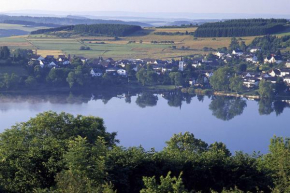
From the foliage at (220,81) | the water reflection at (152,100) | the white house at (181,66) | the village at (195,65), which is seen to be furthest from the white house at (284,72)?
the white house at (181,66)

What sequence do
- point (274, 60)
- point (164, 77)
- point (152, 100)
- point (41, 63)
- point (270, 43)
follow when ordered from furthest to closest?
1. point (270, 43)
2. point (274, 60)
3. point (41, 63)
4. point (164, 77)
5. point (152, 100)

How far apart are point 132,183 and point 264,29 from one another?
20.3m

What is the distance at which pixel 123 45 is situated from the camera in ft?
73.1

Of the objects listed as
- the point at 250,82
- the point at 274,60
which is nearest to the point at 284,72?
the point at 250,82

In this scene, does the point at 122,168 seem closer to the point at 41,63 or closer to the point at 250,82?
the point at 250,82

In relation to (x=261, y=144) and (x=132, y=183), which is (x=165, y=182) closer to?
(x=132, y=183)

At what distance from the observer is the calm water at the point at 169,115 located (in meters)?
10.1

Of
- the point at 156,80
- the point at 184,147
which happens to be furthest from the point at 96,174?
the point at 156,80

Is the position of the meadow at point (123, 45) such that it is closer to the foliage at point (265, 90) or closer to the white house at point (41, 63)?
the white house at point (41, 63)

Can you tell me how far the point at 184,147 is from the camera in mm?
5668

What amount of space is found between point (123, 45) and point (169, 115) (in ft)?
34.0

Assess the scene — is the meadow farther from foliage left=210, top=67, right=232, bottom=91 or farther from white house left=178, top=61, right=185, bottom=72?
foliage left=210, top=67, right=232, bottom=91

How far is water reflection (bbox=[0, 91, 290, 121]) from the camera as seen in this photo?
505 inches

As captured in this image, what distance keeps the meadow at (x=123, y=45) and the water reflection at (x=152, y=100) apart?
Answer: 5.10m
